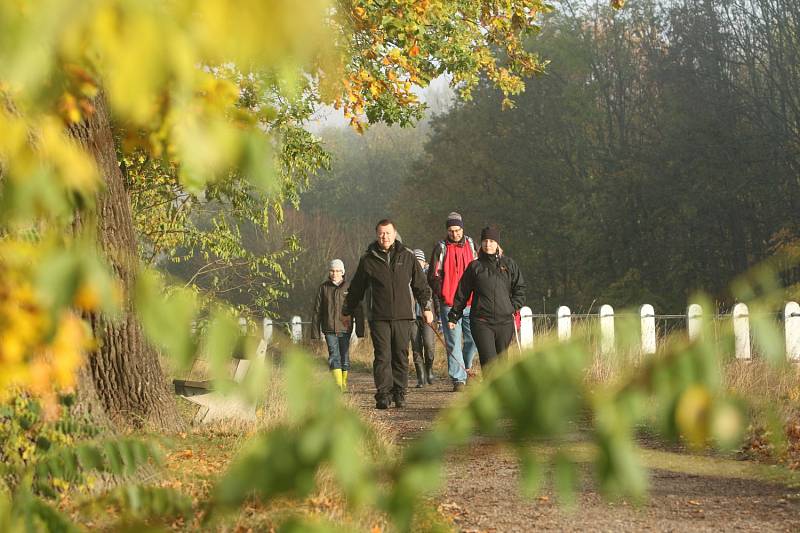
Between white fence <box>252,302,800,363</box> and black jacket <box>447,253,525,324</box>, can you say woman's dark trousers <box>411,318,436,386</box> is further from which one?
black jacket <box>447,253,525,324</box>

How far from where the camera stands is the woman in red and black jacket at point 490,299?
11.8 metres

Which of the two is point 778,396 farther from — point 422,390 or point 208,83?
point 208,83

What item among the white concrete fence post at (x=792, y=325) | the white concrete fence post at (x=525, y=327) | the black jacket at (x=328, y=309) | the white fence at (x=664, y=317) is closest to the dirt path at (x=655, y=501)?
the white fence at (x=664, y=317)

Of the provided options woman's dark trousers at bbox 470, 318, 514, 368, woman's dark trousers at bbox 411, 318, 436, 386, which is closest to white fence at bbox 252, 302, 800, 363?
woman's dark trousers at bbox 470, 318, 514, 368

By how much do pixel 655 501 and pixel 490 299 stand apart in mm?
5171

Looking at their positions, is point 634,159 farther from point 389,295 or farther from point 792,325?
point 389,295

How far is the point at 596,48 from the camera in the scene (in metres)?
41.0

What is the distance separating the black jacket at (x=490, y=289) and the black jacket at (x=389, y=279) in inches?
18.5

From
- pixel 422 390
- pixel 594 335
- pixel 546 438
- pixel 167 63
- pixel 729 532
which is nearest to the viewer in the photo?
pixel 167 63

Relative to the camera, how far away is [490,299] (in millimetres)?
11766

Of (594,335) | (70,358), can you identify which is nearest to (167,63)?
(70,358)

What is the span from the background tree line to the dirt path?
759 inches

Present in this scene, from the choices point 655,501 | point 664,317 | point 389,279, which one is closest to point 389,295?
point 389,279

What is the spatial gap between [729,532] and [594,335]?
4407 mm
